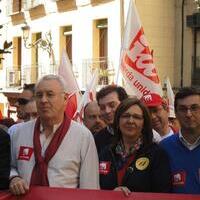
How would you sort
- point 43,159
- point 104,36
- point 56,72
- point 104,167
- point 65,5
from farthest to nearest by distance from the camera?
point 65,5
point 56,72
point 104,36
point 104,167
point 43,159

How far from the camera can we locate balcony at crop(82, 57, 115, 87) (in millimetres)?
19750

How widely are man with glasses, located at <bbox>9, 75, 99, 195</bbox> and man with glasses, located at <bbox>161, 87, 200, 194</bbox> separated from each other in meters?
0.56

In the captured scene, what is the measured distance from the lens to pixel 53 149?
4.12 m

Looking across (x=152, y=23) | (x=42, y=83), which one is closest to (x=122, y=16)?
(x=152, y=23)

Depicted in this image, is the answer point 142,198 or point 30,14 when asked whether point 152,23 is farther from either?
point 142,198

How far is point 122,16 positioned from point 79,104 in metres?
12.0

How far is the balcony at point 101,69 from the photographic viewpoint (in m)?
19.8

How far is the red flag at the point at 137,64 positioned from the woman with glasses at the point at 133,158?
2.83 m

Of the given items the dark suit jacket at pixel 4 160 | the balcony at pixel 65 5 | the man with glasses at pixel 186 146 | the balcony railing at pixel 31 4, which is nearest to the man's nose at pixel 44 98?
the dark suit jacket at pixel 4 160

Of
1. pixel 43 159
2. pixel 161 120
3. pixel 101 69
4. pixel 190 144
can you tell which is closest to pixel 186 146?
pixel 190 144

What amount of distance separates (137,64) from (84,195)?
12.7ft

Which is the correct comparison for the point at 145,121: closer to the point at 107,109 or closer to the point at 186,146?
the point at 186,146

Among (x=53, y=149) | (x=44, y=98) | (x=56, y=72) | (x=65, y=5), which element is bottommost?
(x=56, y=72)

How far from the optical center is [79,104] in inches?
309
